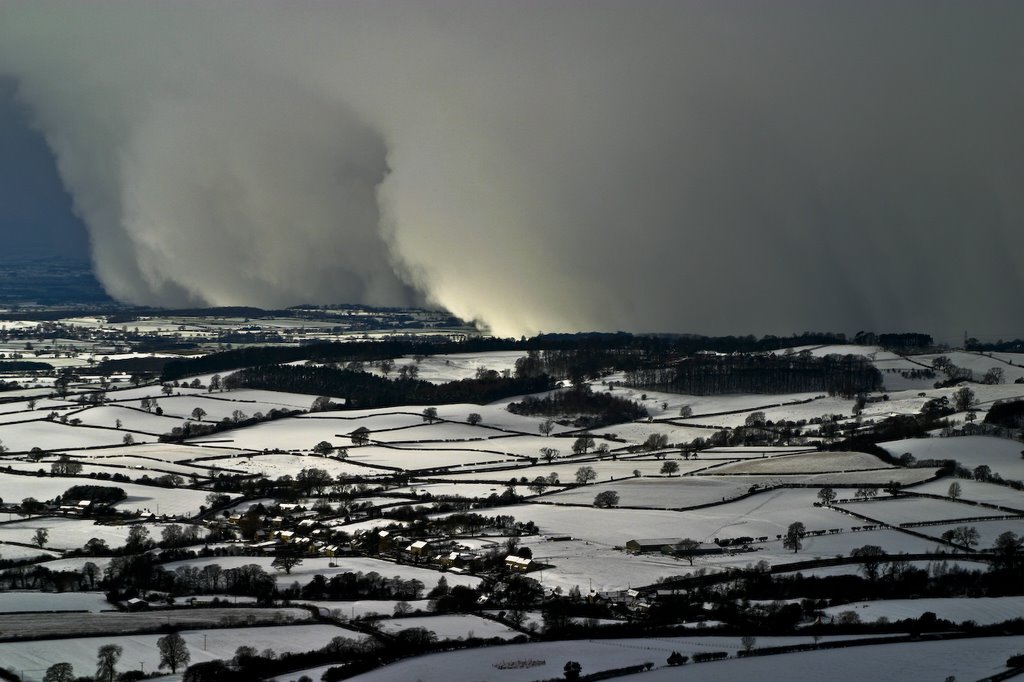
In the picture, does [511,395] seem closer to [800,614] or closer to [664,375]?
[664,375]

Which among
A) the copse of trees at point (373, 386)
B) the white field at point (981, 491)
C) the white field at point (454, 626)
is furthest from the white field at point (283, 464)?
the white field at point (454, 626)

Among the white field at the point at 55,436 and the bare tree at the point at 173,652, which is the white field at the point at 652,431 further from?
the bare tree at the point at 173,652

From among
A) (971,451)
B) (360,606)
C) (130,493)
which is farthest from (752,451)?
(360,606)

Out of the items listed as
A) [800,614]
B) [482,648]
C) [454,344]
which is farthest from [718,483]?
[454,344]

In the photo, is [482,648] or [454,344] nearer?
[482,648]

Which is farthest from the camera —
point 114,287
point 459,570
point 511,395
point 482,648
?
point 114,287

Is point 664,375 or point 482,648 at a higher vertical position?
point 664,375
